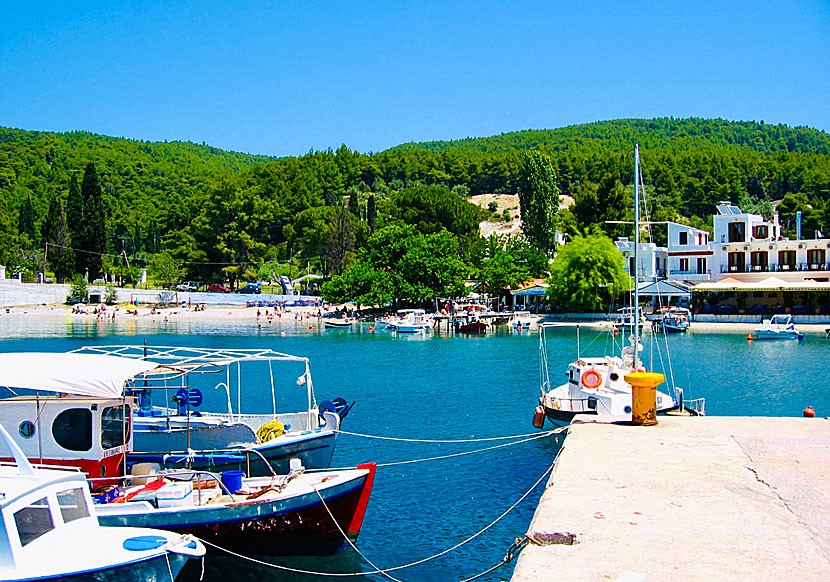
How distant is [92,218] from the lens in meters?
104

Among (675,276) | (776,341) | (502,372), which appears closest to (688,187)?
(675,276)

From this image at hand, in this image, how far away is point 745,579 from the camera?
9914mm

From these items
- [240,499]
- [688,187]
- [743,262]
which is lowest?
[240,499]

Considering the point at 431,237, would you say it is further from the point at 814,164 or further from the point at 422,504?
the point at 814,164

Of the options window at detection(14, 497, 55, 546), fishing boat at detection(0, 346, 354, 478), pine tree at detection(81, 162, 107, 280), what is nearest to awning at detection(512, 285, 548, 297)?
pine tree at detection(81, 162, 107, 280)

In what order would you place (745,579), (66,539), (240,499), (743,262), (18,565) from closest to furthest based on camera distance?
(745,579), (18,565), (66,539), (240,499), (743,262)

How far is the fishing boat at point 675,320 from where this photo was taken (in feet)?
235

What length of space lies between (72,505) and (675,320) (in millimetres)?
68620

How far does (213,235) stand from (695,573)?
114347 millimetres

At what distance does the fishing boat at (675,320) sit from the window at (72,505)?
6219 cm

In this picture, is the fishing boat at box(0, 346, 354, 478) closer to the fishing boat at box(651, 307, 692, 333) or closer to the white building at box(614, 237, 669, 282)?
the fishing boat at box(651, 307, 692, 333)

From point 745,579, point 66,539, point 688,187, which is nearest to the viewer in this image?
point 745,579

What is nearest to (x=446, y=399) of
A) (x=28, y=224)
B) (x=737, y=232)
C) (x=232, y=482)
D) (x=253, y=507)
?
(x=232, y=482)

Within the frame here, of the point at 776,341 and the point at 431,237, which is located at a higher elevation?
the point at 431,237
